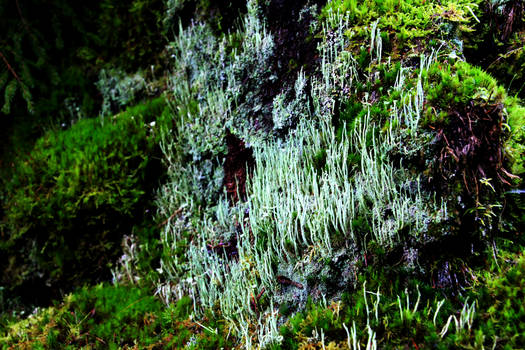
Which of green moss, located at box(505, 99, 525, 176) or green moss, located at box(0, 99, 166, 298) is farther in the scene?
green moss, located at box(0, 99, 166, 298)

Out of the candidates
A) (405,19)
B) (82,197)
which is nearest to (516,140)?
(405,19)

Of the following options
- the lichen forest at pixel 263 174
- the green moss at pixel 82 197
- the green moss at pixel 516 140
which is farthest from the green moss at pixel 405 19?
the green moss at pixel 82 197

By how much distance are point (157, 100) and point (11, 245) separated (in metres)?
2.65

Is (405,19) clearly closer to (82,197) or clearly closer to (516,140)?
(516,140)

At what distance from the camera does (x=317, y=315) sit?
2430 mm

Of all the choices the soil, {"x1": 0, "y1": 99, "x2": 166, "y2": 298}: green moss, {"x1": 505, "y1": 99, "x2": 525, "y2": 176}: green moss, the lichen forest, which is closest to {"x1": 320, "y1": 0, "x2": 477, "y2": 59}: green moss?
the lichen forest

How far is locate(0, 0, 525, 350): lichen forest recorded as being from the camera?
2.46 m

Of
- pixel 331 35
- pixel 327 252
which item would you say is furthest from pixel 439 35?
pixel 327 252

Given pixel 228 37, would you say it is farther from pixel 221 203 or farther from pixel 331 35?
pixel 221 203

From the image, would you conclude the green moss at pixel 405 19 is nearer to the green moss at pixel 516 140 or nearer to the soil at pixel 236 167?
the green moss at pixel 516 140

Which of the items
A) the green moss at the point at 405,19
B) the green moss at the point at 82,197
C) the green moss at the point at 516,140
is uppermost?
the green moss at the point at 405,19

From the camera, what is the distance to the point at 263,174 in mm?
3275

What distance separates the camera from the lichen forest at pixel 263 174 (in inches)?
97.0

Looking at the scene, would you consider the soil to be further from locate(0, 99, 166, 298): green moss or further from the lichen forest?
locate(0, 99, 166, 298): green moss
